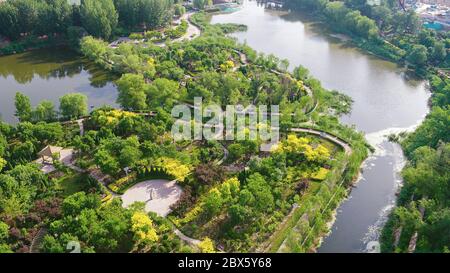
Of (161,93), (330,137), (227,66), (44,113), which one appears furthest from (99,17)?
(330,137)

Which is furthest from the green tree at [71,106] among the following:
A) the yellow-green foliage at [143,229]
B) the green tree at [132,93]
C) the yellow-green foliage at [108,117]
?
the yellow-green foliage at [143,229]

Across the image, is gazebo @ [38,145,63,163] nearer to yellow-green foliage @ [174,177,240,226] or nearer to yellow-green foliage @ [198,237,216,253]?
yellow-green foliage @ [174,177,240,226]

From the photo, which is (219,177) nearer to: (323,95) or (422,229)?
(422,229)

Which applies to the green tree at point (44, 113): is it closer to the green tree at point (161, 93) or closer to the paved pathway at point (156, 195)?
the green tree at point (161, 93)

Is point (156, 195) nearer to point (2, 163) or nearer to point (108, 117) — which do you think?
point (108, 117)

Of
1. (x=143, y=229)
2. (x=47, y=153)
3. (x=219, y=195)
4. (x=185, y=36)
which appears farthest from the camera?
(x=185, y=36)

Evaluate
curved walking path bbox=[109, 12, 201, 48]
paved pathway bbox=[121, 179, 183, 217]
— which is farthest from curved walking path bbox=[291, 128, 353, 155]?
curved walking path bbox=[109, 12, 201, 48]
